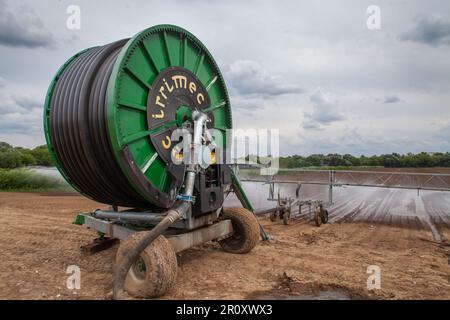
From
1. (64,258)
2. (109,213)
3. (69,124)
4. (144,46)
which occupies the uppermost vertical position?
(144,46)

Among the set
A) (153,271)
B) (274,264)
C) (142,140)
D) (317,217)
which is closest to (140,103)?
(142,140)

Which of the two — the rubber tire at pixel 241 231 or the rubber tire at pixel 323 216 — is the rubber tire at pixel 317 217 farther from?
the rubber tire at pixel 241 231

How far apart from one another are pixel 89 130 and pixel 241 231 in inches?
124

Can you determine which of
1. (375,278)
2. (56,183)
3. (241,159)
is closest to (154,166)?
(241,159)

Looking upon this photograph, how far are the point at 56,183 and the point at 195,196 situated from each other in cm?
1826

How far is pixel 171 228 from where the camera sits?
5742 millimetres

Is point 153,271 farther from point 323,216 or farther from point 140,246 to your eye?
point 323,216

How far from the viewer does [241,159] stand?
7.58 m

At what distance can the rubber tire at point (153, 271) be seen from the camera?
437 cm

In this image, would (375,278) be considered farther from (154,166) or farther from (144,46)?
(144,46)

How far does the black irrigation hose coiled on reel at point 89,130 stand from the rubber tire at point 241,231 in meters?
1.75

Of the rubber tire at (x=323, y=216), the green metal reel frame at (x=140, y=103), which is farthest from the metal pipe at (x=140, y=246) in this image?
the rubber tire at (x=323, y=216)

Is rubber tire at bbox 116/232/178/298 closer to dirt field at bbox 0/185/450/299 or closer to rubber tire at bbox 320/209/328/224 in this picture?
dirt field at bbox 0/185/450/299
